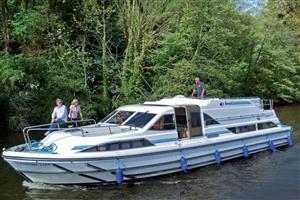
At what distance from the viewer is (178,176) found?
18.7 meters

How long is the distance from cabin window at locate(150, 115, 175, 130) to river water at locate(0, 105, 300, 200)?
178cm

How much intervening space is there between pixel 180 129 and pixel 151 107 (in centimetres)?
137

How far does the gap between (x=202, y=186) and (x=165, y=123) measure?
2.82m

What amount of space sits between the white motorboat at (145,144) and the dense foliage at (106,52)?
436 inches

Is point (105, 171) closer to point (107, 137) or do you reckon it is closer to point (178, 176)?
point (107, 137)

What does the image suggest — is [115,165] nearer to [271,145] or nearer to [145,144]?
[145,144]

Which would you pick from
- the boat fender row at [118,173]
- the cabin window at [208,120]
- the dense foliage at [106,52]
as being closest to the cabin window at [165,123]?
the cabin window at [208,120]

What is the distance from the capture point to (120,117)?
19.5 metres

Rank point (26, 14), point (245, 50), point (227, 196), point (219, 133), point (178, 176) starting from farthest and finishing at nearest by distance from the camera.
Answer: point (245, 50), point (26, 14), point (219, 133), point (178, 176), point (227, 196)

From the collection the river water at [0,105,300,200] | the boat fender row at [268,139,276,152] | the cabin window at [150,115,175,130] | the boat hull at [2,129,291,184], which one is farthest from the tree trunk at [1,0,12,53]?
the boat fender row at [268,139,276,152]

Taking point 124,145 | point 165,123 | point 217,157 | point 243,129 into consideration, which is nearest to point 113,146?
point 124,145

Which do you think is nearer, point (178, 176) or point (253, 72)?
point (178, 176)

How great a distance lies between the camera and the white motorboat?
16484 mm

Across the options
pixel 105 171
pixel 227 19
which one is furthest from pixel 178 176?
pixel 227 19
